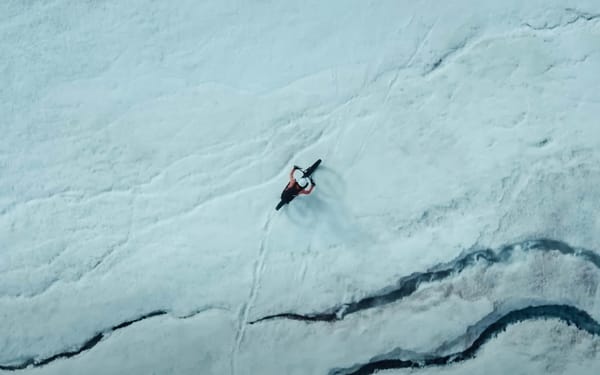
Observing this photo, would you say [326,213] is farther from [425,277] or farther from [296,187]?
[425,277]

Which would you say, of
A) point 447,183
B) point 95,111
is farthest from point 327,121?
point 95,111

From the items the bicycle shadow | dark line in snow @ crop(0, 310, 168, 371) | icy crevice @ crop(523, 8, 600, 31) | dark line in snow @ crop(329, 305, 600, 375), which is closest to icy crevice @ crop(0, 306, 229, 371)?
dark line in snow @ crop(0, 310, 168, 371)

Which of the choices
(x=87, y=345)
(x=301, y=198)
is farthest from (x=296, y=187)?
(x=87, y=345)

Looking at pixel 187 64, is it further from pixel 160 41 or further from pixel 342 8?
pixel 342 8

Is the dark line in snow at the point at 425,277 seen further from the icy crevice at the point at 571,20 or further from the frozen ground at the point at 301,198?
the icy crevice at the point at 571,20

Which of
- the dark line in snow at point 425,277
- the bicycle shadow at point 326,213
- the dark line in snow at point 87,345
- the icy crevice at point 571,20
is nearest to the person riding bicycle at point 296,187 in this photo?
the bicycle shadow at point 326,213
